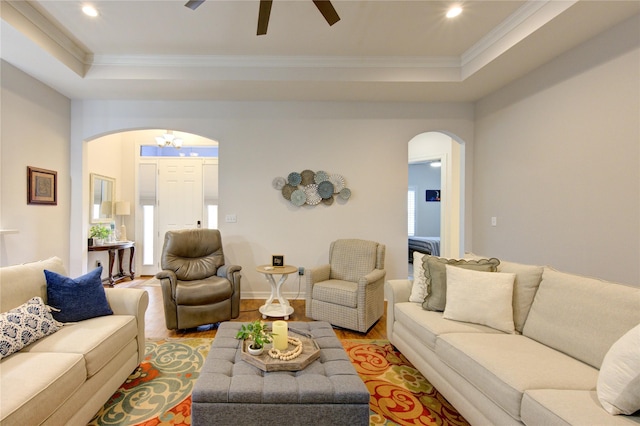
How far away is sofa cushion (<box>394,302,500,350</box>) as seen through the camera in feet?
6.64

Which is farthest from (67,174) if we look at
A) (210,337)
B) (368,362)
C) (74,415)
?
(368,362)

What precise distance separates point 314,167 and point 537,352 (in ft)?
10.5

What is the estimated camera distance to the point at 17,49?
283 cm

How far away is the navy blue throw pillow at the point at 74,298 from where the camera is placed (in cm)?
202

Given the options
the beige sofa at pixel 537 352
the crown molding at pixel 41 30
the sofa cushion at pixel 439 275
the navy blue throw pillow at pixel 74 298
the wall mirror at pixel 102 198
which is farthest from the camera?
the wall mirror at pixel 102 198

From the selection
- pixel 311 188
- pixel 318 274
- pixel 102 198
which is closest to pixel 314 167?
pixel 311 188

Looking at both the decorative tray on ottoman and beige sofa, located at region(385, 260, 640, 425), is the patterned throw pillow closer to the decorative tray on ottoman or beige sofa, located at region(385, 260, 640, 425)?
the decorative tray on ottoman

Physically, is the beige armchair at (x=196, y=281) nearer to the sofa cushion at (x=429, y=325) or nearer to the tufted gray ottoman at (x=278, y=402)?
the tufted gray ottoman at (x=278, y=402)

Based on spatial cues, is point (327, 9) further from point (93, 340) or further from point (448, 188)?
point (448, 188)

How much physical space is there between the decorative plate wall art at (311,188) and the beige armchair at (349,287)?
2.40 feet

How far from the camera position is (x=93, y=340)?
1.80m

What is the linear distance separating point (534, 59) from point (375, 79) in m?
1.59

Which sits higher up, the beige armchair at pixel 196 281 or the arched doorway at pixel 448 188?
the arched doorway at pixel 448 188

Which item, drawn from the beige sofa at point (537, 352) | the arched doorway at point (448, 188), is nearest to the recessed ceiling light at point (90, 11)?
the beige sofa at point (537, 352)
